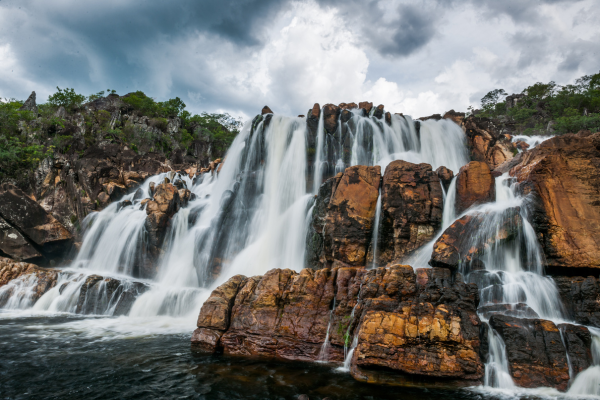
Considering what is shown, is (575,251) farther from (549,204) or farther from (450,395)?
(450,395)

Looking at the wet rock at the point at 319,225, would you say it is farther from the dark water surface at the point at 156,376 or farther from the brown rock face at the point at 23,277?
the brown rock face at the point at 23,277

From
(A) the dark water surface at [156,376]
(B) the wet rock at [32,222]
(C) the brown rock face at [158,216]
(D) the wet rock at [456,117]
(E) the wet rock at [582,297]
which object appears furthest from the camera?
(D) the wet rock at [456,117]

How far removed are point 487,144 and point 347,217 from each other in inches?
653

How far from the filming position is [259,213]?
20.1m

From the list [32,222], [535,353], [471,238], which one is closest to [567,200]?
[471,238]

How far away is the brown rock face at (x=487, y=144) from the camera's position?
23.0 metres

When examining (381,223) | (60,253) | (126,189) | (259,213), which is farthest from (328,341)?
(126,189)

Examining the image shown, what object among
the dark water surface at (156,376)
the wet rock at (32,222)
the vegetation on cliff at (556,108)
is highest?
the vegetation on cliff at (556,108)

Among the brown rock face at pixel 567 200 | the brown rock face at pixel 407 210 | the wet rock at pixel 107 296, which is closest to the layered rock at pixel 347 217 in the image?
the brown rock face at pixel 407 210

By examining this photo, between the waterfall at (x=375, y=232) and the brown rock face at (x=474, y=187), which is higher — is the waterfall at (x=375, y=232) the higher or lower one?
the lower one

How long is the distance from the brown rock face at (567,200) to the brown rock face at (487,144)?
1167cm

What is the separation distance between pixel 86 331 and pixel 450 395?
11910mm

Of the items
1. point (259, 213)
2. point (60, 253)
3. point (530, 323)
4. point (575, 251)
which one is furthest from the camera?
point (60, 253)

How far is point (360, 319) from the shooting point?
781cm
